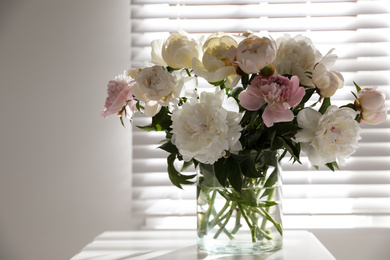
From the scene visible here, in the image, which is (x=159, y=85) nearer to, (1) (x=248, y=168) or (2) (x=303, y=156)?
(1) (x=248, y=168)

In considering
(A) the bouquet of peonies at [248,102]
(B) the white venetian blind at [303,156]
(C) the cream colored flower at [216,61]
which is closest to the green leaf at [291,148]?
(A) the bouquet of peonies at [248,102]

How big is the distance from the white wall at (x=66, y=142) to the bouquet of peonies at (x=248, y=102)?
0.73m

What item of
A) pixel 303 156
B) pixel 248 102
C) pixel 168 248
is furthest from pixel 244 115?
pixel 303 156

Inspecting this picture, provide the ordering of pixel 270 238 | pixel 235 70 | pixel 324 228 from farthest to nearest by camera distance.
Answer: pixel 324 228 < pixel 270 238 < pixel 235 70

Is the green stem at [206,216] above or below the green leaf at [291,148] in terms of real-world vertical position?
below

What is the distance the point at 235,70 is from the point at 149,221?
915mm

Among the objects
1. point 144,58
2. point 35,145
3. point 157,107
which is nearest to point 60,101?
point 35,145

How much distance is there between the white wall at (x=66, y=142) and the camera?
1627 mm

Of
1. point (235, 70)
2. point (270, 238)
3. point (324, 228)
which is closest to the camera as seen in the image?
point (235, 70)

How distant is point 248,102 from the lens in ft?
2.63

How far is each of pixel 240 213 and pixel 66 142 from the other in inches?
33.9

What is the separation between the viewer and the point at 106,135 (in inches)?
64.0

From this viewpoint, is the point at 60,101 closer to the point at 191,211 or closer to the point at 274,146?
the point at 191,211

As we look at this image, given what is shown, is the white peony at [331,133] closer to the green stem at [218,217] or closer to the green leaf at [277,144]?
the green leaf at [277,144]
